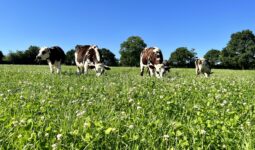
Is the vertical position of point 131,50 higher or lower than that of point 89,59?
higher

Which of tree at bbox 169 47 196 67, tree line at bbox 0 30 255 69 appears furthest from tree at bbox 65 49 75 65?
tree at bbox 169 47 196 67

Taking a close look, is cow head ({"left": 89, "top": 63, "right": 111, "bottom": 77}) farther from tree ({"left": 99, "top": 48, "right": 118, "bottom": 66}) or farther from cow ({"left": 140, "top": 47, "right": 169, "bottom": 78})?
tree ({"left": 99, "top": 48, "right": 118, "bottom": 66})

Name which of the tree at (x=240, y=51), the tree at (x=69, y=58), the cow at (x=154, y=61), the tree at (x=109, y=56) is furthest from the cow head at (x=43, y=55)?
the tree at (x=109, y=56)

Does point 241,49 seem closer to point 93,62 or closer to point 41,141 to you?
point 93,62

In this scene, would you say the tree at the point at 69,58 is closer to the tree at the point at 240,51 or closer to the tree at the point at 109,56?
the tree at the point at 109,56

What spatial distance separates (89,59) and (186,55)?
432 feet

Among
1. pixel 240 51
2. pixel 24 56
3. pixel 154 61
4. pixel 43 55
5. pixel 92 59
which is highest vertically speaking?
pixel 240 51

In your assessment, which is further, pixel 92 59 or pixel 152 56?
pixel 152 56

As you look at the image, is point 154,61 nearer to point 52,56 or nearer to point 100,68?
point 100,68

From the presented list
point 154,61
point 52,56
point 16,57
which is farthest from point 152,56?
point 16,57

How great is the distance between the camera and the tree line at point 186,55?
115000mm

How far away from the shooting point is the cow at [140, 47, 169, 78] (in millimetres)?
23833

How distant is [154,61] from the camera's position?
25.7 metres

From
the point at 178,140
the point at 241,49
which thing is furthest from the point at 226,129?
the point at 241,49
